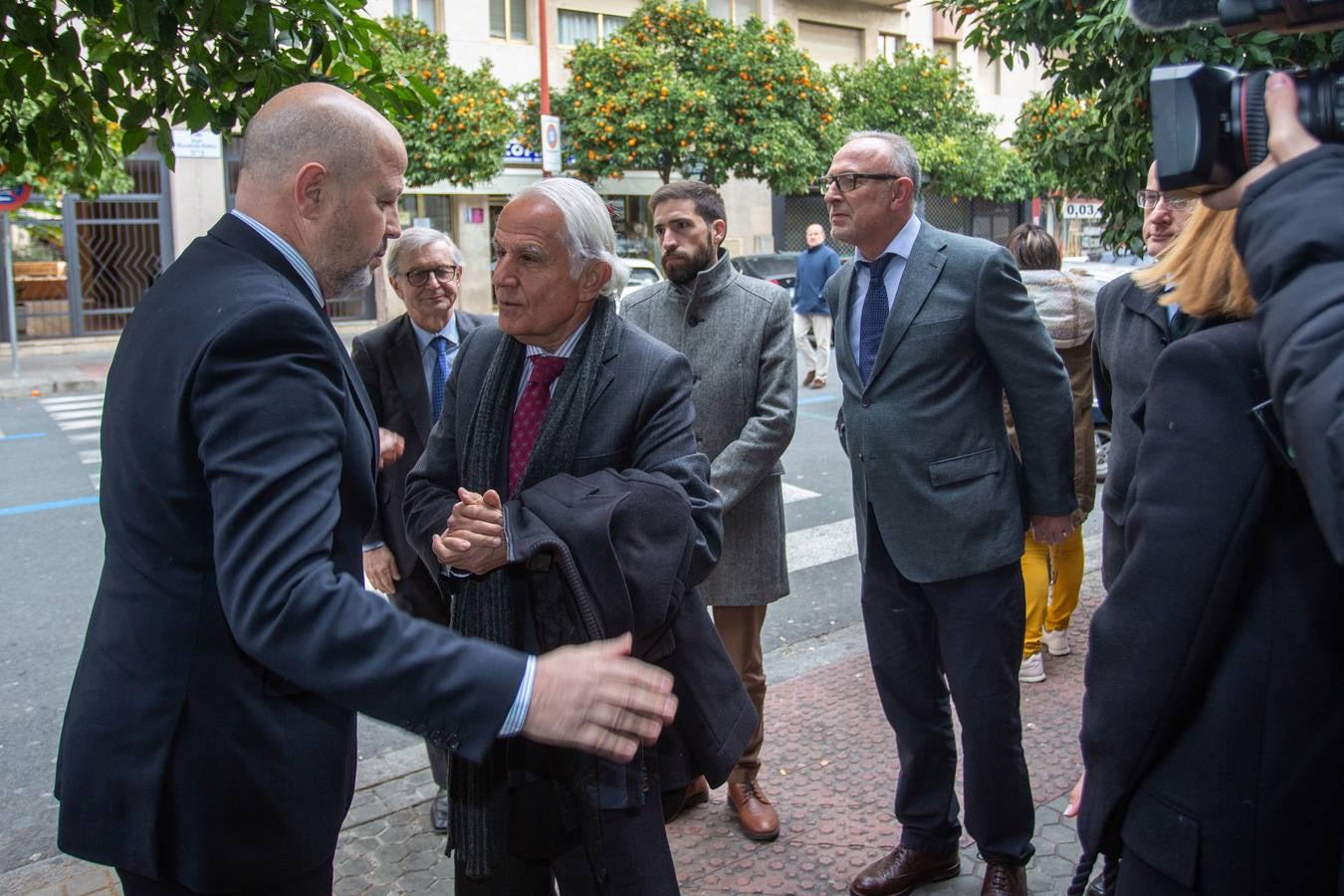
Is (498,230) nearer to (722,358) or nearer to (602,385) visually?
(602,385)

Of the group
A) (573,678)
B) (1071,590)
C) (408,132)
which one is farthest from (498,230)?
(408,132)

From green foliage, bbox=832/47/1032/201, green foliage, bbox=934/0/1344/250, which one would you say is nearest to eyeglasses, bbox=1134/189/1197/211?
green foliage, bbox=934/0/1344/250

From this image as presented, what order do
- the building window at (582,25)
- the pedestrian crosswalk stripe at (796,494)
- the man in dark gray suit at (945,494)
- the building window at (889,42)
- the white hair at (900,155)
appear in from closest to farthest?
the man in dark gray suit at (945,494) < the white hair at (900,155) < the pedestrian crosswalk stripe at (796,494) < the building window at (582,25) < the building window at (889,42)

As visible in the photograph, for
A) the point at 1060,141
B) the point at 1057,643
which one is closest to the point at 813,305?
the point at 1060,141

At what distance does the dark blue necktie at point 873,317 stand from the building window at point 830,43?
2928 centimetres

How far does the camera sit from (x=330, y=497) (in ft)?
A: 5.47

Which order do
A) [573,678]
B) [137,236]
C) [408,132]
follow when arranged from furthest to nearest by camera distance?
[137,236] < [408,132] < [573,678]

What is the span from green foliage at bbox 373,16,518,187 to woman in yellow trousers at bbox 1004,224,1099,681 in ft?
57.4

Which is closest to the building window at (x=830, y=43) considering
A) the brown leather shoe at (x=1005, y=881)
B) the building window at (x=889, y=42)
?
the building window at (x=889, y=42)

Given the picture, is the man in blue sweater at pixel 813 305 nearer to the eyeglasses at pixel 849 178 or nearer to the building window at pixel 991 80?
the eyeglasses at pixel 849 178

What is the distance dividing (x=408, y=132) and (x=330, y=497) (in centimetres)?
2049

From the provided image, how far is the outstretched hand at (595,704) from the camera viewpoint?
1.64 metres

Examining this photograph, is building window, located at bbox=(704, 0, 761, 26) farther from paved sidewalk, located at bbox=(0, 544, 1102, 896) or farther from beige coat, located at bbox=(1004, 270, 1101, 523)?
paved sidewalk, located at bbox=(0, 544, 1102, 896)

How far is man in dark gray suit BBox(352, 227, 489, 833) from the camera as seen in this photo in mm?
3783
